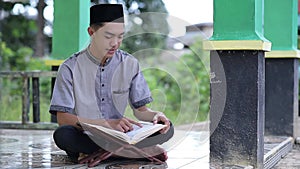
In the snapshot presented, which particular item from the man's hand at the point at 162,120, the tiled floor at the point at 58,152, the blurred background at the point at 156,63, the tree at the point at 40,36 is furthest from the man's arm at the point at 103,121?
the tree at the point at 40,36

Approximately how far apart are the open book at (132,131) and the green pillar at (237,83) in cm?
46

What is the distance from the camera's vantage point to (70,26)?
551 centimetres

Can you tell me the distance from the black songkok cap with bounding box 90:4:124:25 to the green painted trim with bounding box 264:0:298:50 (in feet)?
7.37

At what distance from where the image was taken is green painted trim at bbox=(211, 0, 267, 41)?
3521 mm

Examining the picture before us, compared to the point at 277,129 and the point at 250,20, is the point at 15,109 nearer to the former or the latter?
the point at 277,129

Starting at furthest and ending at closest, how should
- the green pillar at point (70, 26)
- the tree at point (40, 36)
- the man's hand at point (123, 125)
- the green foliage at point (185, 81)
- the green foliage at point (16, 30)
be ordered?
the green foliage at point (16, 30), the tree at point (40, 36), the green foliage at point (185, 81), the green pillar at point (70, 26), the man's hand at point (123, 125)

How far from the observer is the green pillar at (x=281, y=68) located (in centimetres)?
534

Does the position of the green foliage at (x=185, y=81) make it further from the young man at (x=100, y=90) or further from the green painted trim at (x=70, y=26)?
the young man at (x=100, y=90)

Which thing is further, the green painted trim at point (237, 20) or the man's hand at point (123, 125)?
the green painted trim at point (237, 20)

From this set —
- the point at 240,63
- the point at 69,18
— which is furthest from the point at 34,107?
the point at 240,63

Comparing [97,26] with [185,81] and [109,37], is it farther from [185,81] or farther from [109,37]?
[185,81]

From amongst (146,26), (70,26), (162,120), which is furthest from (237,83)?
(146,26)

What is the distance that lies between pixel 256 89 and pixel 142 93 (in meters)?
0.80

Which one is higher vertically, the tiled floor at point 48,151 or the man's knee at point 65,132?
the man's knee at point 65,132
